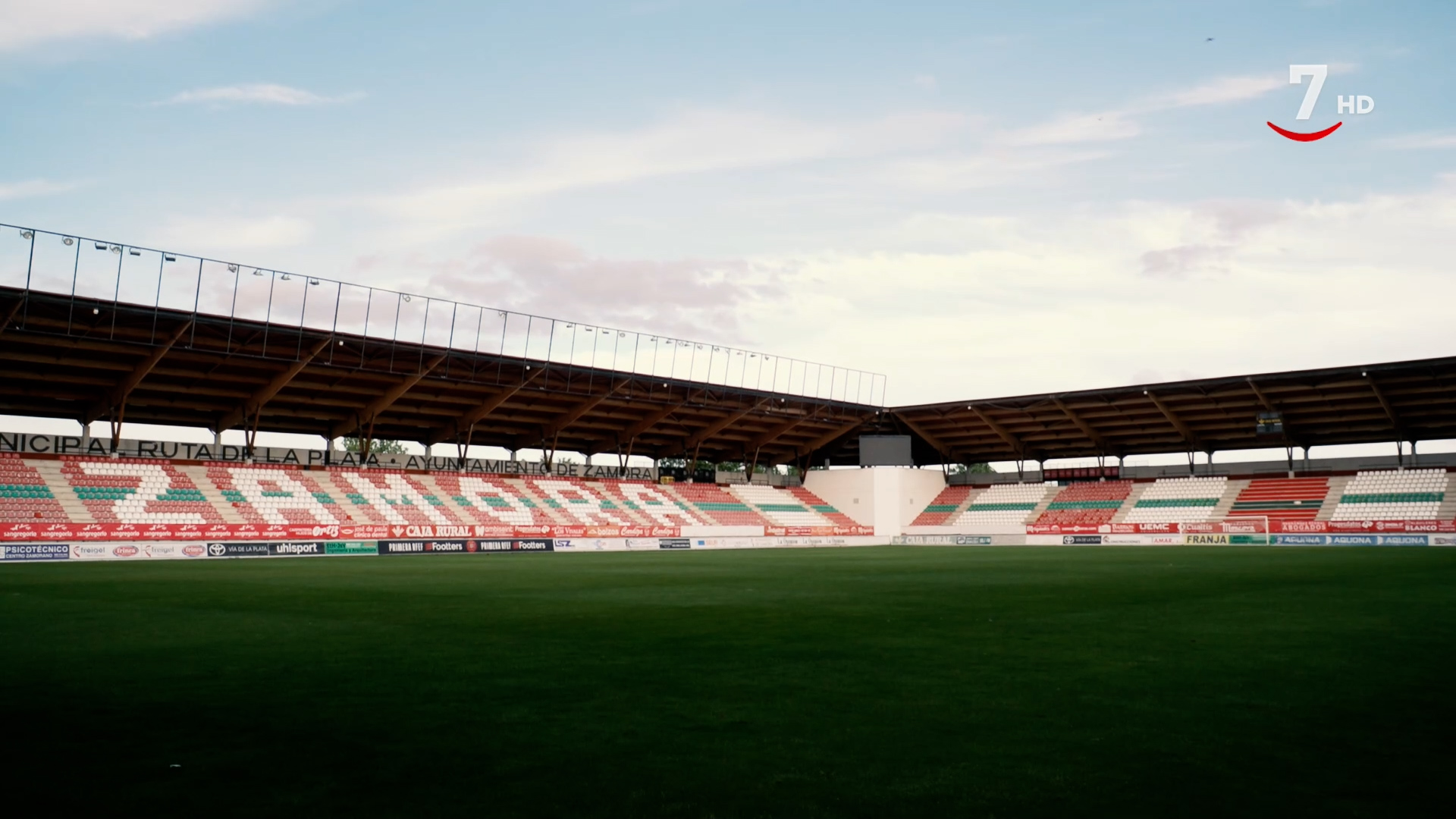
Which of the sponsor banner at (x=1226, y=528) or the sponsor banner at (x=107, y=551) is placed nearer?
the sponsor banner at (x=107, y=551)

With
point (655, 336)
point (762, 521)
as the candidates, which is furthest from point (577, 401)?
point (762, 521)

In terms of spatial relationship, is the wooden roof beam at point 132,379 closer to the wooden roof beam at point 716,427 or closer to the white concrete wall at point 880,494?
the wooden roof beam at point 716,427

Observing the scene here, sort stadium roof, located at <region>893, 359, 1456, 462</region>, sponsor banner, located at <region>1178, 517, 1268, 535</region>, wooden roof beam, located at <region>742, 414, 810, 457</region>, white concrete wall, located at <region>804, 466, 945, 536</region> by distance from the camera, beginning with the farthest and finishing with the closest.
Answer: white concrete wall, located at <region>804, 466, 945, 536</region>
wooden roof beam, located at <region>742, 414, 810, 457</region>
sponsor banner, located at <region>1178, 517, 1268, 535</region>
stadium roof, located at <region>893, 359, 1456, 462</region>

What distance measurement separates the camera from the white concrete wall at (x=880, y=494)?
76750 mm

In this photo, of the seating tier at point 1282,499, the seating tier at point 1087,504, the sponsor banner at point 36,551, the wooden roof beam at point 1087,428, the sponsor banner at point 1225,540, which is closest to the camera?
the sponsor banner at point 36,551

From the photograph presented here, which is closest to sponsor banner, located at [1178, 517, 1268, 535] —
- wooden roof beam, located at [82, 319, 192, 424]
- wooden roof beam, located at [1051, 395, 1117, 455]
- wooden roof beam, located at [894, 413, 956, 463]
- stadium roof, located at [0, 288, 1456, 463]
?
stadium roof, located at [0, 288, 1456, 463]

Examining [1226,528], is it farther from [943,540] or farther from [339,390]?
[339,390]

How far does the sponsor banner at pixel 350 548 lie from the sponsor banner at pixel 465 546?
0.35 meters

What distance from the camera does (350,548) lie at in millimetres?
44750

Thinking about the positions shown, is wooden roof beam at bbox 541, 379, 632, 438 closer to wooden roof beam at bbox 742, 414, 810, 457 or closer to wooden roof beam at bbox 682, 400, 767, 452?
wooden roof beam at bbox 682, 400, 767, 452

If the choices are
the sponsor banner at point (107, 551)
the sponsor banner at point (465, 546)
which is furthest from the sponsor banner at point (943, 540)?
the sponsor banner at point (107, 551)

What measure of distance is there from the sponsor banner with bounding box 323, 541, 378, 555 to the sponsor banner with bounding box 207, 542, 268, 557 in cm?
254

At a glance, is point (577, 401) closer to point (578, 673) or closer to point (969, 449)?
point (969, 449)

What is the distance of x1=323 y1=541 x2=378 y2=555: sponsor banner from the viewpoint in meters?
44.3
